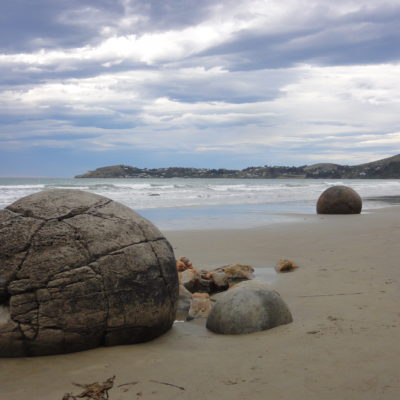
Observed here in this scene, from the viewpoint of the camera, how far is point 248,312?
455cm

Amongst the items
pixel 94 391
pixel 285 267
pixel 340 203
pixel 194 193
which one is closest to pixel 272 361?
pixel 94 391

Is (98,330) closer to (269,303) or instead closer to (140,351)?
(140,351)

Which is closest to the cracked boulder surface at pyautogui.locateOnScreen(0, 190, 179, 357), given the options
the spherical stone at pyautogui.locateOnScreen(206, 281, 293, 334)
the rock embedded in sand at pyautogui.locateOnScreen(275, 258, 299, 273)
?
the spherical stone at pyautogui.locateOnScreen(206, 281, 293, 334)

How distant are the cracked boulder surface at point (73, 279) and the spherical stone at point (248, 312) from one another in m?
0.57

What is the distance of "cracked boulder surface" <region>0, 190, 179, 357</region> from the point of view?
3.92 metres

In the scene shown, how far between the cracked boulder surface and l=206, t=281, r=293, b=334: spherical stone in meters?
0.57

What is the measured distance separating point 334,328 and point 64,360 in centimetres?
238

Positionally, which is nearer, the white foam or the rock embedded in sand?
the rock embedded in sand

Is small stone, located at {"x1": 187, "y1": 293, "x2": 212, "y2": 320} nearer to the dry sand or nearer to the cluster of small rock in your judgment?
the cluster of small rock

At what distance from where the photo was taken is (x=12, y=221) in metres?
4.18

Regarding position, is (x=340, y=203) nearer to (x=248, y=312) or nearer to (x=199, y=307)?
(x=199, y=307)

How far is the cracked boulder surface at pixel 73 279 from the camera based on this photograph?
392cm

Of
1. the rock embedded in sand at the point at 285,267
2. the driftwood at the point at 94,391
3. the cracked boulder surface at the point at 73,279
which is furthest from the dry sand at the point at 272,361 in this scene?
the rock embedded in sand at the point at 285,267

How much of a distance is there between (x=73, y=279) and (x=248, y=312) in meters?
1.64
